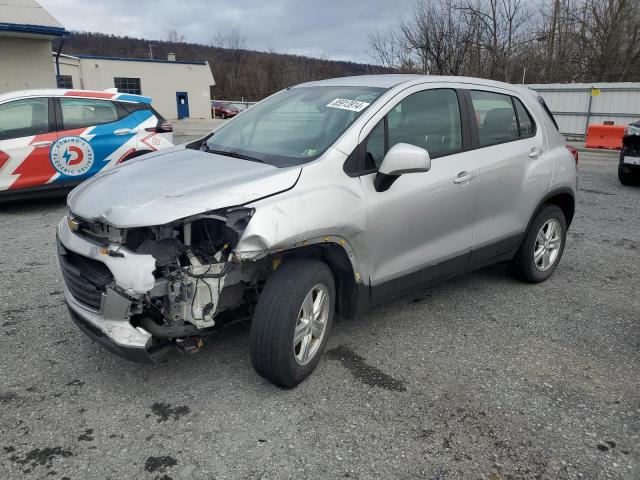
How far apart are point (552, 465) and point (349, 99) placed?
242 centimetres

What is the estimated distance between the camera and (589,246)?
19.2 ft

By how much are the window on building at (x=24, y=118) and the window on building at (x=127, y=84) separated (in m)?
37.0

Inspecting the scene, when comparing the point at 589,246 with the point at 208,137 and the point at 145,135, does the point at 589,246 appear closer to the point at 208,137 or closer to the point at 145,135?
the point at 208,137

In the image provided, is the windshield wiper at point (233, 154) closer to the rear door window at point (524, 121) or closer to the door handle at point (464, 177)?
the door handle at point (464, 177)

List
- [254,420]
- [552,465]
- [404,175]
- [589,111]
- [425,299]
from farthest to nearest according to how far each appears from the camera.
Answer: [589,111]
[425,299]
[404,175]
[254,420]
[552,465]

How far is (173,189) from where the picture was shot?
272 cm

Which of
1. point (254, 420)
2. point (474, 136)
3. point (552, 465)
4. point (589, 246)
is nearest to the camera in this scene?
point (552, 465)

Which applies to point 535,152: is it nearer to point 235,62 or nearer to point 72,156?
point 72,156

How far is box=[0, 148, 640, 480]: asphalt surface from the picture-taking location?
7.82 feet

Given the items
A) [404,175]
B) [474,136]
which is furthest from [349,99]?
[474,136]

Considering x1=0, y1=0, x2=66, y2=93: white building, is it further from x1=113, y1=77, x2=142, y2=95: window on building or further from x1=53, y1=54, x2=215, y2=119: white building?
x1=113, y1=77, x2=142, y2=95: window on building

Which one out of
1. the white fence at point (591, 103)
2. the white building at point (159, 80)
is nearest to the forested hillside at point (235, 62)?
the white building at point (159, 80)

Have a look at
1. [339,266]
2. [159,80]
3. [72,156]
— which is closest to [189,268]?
[339,266]

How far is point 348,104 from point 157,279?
169 cm
